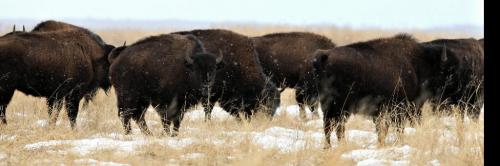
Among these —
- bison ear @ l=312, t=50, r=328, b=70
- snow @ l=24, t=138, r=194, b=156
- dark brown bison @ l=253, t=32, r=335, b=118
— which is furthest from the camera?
dark brown bison @ l=253, t=32, r=335, b=118

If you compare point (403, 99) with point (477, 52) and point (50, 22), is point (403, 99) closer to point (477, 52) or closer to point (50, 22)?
point (477, 52)

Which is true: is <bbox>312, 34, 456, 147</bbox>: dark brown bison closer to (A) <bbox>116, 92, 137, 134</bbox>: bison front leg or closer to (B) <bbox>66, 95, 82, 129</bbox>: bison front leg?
(A) <bbox>116, 92, 137, 134</bbox>: bison front leg

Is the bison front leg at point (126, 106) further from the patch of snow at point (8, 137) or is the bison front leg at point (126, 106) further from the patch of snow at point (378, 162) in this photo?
the patch of snow at point (378, 162)

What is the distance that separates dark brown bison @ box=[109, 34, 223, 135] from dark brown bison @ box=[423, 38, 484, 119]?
3.22 m

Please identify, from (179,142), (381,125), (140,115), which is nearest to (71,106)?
(140,115)

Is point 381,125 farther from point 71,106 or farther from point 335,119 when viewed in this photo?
point 71,106

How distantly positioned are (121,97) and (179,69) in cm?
83

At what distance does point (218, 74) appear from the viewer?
11.9 meters

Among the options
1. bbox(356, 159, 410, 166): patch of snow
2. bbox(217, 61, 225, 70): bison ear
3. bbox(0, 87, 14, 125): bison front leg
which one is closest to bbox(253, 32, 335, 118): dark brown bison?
bbox(217, 61, 225, 70): bison ear

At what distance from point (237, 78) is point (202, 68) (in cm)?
187

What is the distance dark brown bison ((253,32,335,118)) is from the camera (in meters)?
14.8

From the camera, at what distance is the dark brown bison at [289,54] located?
14750 millimetres

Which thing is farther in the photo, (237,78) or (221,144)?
(237,78)

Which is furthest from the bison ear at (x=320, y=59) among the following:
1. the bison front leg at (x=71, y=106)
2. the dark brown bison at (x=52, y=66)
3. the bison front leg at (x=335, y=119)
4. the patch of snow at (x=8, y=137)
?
the bison front leg at (x=71, y=106)
